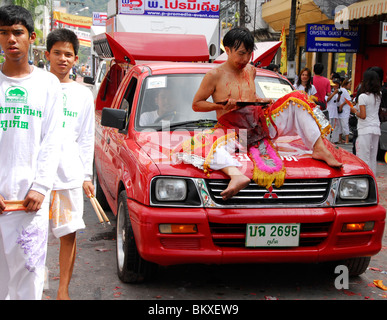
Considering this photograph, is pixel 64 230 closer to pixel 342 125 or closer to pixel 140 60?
pixel 140 60

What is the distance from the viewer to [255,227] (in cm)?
398

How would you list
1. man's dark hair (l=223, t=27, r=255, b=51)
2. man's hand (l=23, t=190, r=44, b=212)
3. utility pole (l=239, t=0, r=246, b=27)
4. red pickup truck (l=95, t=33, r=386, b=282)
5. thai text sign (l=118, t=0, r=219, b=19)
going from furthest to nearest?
utility pole (l=239, t=0, r=246, b=27), thai text sign (l=118, t=0, r=219, b=19), man's dark hair (l=223, t=27, r=255, b=51), red pickup truck (l=95, t=33, r=386, b=282), man's hand (l=23, t=190, r=44, b=212)

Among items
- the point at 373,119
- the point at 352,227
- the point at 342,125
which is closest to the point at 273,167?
the point at 352,227

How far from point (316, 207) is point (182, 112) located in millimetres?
1666

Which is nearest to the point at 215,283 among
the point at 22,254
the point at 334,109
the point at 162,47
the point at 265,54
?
the point at 22,254

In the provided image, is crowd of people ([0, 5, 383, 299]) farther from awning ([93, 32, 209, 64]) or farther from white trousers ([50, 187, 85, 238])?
awning ([93, 32, 209, 64])

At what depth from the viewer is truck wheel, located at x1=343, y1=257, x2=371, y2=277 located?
461 centimetres

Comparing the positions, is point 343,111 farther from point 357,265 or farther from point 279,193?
point 279,193

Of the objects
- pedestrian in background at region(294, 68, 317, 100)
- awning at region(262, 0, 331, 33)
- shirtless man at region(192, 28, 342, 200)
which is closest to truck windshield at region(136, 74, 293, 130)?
shirtless man at region(192, 28, 342, 200)

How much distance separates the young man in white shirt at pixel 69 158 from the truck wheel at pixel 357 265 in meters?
2.26

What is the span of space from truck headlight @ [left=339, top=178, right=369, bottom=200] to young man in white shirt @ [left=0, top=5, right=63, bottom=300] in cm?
224

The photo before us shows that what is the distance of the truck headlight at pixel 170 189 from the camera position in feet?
13.2
